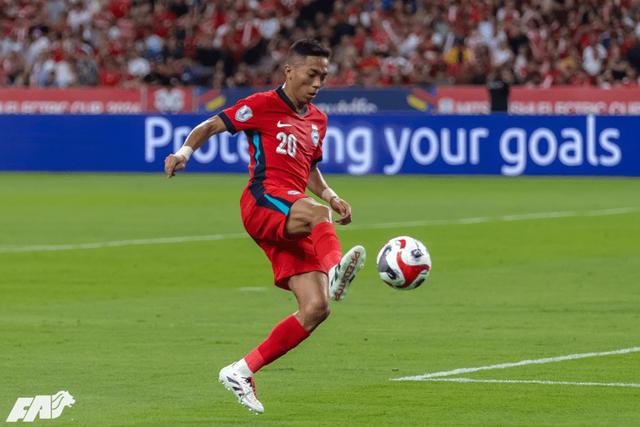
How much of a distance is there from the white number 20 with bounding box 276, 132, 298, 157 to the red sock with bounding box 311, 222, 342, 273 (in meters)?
0.67

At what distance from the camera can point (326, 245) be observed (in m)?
6.23

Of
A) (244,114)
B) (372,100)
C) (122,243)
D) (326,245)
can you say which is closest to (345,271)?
(326,245)

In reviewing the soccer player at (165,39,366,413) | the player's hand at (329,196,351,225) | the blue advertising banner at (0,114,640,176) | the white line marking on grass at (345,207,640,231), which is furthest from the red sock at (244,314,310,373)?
the blue advertising banner at (0,114,640,176)

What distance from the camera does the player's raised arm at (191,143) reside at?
6258 mm

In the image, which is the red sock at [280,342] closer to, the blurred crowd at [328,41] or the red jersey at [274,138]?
the red jersey at [274,138]

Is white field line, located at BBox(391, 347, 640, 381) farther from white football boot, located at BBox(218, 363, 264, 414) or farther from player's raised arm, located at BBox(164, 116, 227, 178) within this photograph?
player's raised arm, located at BBox(164, 116, 227, 178)

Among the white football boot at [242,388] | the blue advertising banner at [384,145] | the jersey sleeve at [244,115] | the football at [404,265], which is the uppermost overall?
the jersey sleeve at [244,115]

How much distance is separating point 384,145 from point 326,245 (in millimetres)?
20852

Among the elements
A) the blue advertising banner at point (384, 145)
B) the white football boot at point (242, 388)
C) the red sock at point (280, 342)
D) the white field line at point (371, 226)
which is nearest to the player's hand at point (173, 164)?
the red sock at point (280, 342)

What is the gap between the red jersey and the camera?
22.1ft

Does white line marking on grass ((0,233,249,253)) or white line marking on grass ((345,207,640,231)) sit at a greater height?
white line marking on grass ((0,233,249,253))

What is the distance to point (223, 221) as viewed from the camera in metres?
18.3

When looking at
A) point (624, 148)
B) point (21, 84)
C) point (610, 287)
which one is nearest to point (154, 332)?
point (610, 287)

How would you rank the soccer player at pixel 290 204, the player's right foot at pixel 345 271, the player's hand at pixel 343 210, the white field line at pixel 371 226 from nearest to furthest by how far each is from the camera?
the player's right foot at pixel 345 271
the soccer player at pixel 290 204
the player's hand at pixel 343 210
the white field line at pixel 371 226
